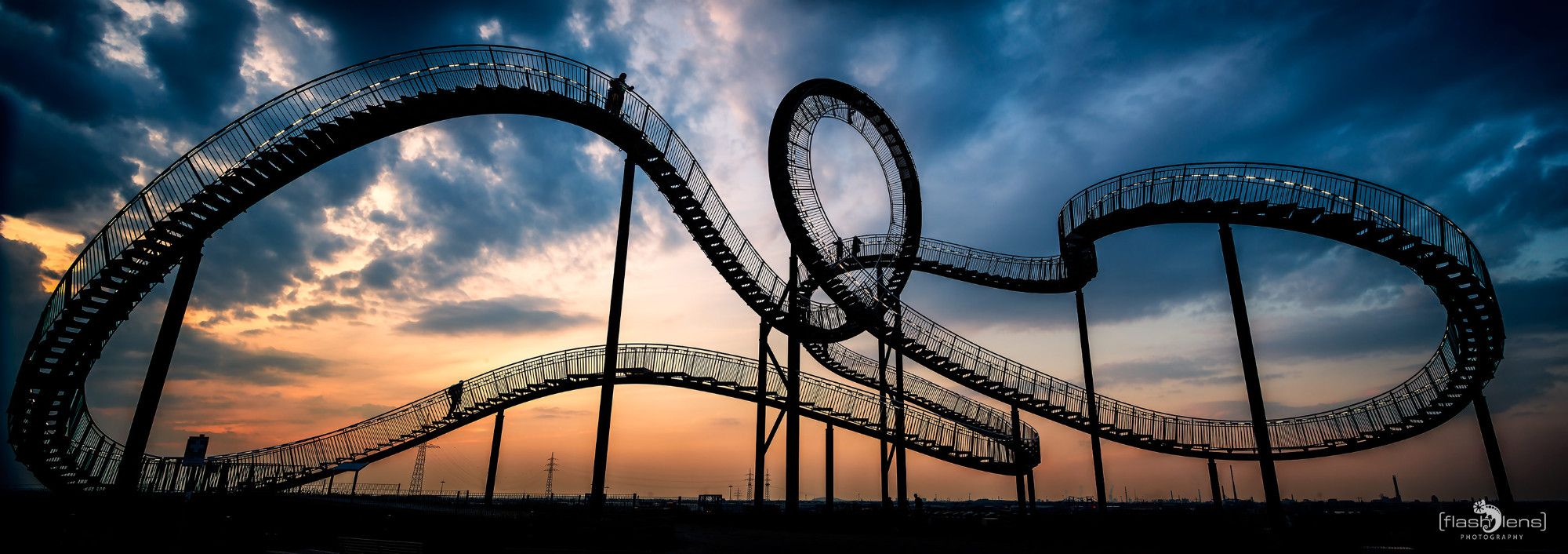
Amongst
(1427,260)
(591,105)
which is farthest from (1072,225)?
(591,105)

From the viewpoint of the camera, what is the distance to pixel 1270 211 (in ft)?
62.2

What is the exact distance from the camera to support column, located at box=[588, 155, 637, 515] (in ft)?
49.2

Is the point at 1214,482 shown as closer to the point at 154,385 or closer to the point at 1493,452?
the point at 1493,452

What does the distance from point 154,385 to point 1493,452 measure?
34.4 m

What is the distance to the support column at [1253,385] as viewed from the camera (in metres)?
16.7

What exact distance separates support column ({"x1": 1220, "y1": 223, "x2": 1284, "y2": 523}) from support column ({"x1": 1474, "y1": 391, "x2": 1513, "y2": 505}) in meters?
8.10

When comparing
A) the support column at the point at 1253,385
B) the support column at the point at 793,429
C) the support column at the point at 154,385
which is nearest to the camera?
the support column at the point at 154,385

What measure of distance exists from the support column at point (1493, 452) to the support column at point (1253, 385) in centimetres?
810

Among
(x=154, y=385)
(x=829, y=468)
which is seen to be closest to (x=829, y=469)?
(x=829, y=468)

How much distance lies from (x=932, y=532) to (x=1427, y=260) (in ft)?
50.6

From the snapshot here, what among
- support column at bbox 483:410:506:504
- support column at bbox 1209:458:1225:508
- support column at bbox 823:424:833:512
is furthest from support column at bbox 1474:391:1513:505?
support column at bbox 483:410:506:504

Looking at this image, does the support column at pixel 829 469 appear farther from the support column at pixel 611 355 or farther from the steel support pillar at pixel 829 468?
the support column at pixel 611 355

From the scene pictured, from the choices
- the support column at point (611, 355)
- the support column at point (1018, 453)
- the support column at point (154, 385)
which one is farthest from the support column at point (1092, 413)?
the support column at point (154, 385)

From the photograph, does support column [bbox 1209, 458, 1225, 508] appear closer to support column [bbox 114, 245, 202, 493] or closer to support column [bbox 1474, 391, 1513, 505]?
support column [bbox 1474, 391, 1513, 505]
